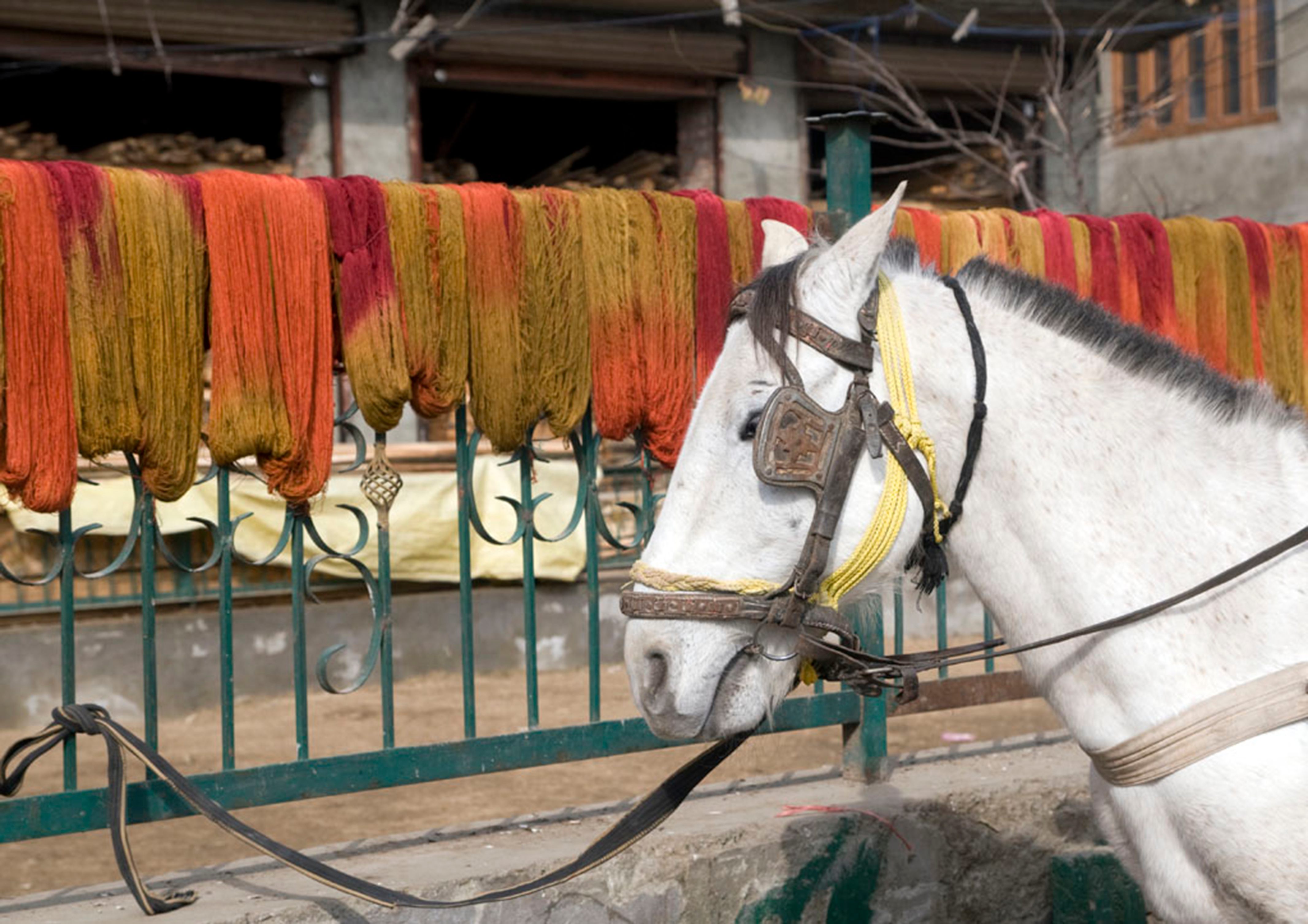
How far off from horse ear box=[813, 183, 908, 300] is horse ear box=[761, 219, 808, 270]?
218 mm

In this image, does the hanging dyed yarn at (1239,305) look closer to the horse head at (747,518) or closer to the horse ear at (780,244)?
the horse ear at (780,244)

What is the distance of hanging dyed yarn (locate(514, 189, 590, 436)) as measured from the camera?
3172 mm

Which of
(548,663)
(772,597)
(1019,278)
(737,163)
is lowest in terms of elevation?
(548,663)

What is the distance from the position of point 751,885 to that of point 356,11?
7756mm

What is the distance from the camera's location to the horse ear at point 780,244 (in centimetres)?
231

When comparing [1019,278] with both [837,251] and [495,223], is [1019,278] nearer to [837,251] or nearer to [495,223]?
[837,251]

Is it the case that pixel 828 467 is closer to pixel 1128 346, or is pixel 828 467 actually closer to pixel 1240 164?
pixel 1128 346

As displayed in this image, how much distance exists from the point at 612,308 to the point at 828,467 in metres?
1.37

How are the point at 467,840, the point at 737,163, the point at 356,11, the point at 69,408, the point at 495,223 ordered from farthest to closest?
1. the point at 737,163
2. the point at 356,11
3. the point at 467,840
4. the point at 495,223
5. the point at 69,408

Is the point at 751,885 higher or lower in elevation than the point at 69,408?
lower

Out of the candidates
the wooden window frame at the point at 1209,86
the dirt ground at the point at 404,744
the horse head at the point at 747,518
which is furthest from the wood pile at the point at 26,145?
the wooden window frame at the point at 1209,86

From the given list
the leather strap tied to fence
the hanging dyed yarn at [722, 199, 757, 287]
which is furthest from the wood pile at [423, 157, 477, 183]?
the leather strap tied to fence

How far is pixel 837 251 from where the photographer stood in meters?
2.05

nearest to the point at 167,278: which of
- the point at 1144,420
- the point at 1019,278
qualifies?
the point at 1019,278
